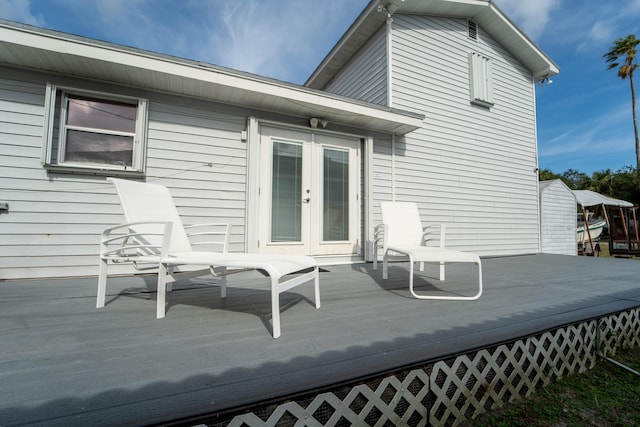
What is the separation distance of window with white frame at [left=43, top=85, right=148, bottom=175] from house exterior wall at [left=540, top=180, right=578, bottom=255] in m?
8.34

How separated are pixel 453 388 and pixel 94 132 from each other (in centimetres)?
415

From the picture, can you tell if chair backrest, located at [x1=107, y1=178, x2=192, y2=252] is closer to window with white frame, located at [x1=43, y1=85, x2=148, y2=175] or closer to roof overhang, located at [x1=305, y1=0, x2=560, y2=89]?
window with white frame, located at [x1=43, y1=85, x2=148, y2=175]

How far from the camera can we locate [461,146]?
18.5ft

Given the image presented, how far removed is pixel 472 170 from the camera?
225 inches

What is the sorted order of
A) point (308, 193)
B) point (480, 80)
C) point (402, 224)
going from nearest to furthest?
point (402, 224) < point (308, 193) < point (480, 80)

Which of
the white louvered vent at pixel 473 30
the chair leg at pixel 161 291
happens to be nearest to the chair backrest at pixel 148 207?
the chair leg at pixel 161 291

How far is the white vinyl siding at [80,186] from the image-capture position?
2.91 m

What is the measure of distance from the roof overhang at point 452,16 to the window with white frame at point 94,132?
4276mm

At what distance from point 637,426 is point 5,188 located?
199 inches

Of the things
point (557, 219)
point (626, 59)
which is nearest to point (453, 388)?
point (557, 219)

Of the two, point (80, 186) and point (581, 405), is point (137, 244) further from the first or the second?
point (581, 405)

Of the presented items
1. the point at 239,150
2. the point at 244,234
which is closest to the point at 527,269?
the point at 244,234

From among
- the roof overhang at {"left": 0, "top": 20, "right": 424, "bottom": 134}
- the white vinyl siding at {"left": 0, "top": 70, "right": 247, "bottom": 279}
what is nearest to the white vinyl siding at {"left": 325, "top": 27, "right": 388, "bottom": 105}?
the roof overhang at {"left": 0, "top": 20, "right": 424, "bottom": 134}

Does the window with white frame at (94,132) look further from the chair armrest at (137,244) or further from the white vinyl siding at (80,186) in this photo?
the chair armrest at (137,244)
